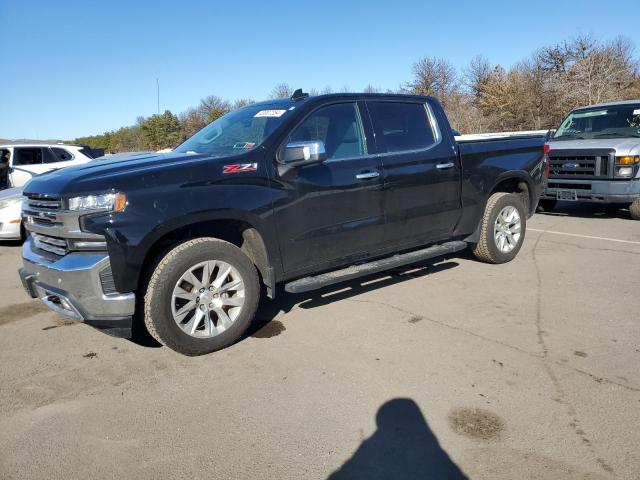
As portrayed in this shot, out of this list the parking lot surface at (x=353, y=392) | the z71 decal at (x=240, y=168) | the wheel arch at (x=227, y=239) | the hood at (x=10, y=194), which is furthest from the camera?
the hood at (x=10, y=194)

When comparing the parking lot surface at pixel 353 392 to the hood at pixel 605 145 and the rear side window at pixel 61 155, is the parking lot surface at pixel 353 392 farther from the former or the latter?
the rear side window at pixel 61 155

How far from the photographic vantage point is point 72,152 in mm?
12859

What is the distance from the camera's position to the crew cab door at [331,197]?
13.4 ft

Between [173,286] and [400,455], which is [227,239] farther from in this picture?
[400,455]

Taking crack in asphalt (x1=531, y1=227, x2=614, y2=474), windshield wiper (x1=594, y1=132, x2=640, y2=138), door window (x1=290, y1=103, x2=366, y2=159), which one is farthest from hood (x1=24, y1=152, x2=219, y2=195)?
windshield wiper (x1=594, y1=132, x2=640, y2=138)

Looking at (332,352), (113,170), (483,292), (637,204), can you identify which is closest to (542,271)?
(483,292)

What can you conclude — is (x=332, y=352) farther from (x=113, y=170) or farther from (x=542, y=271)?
(x=542, y=271)

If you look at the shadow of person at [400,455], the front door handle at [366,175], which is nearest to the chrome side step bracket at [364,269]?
the front door handle at [366,175]

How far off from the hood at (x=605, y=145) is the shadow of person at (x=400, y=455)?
7.55 meters

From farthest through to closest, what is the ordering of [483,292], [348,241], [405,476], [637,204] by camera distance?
[637,204] < [483,292] < [348,241] < [405,476]

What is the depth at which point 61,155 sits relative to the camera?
12.7m

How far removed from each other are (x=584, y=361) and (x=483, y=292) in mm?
1614

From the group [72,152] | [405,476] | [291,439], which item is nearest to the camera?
[405,476]

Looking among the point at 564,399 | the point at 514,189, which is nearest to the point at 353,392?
the point at 564,399
